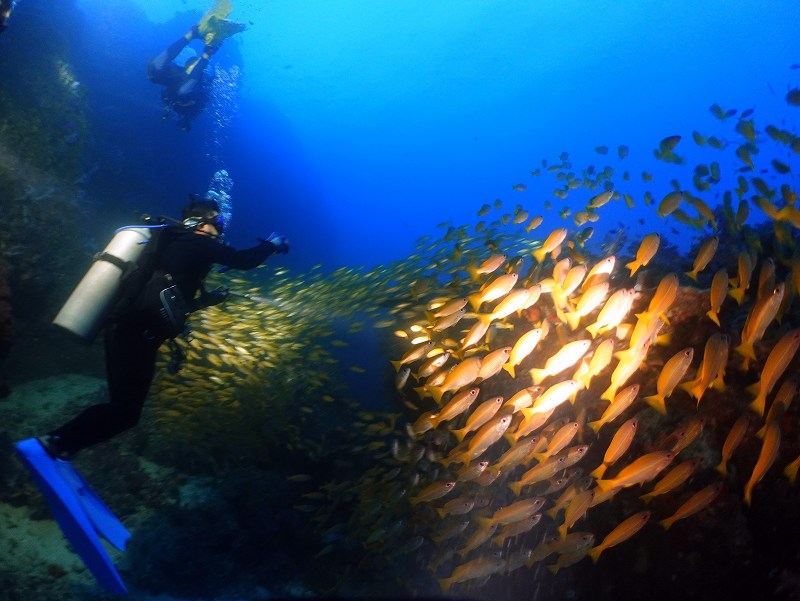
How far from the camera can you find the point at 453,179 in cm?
13788

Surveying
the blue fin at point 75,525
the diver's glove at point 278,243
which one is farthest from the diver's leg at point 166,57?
the blue fin at point 75,525

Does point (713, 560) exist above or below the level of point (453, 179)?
below

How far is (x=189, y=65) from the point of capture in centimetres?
1670

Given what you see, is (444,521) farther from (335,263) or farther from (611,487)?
A: (335,263)

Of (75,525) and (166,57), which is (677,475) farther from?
(166,57)

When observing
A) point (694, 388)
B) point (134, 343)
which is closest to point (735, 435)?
point (694, 388)

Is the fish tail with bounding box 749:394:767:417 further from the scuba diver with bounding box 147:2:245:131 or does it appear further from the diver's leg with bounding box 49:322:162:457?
the scuba diver with bounding box 147:2:245:131

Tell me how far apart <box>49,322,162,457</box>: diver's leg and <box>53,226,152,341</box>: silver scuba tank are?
23 centimetres

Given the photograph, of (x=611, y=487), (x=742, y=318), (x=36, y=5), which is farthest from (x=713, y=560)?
(x=36, y=5)

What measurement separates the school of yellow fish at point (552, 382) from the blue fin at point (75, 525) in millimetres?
2601

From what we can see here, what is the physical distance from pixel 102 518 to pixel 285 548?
3.74 m

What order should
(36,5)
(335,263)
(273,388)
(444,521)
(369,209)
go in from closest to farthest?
(444,521)
(273,388)
(36,5)
(335,263)
(369,209)

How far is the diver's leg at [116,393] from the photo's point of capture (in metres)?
4.27

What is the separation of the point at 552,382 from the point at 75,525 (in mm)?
5299
